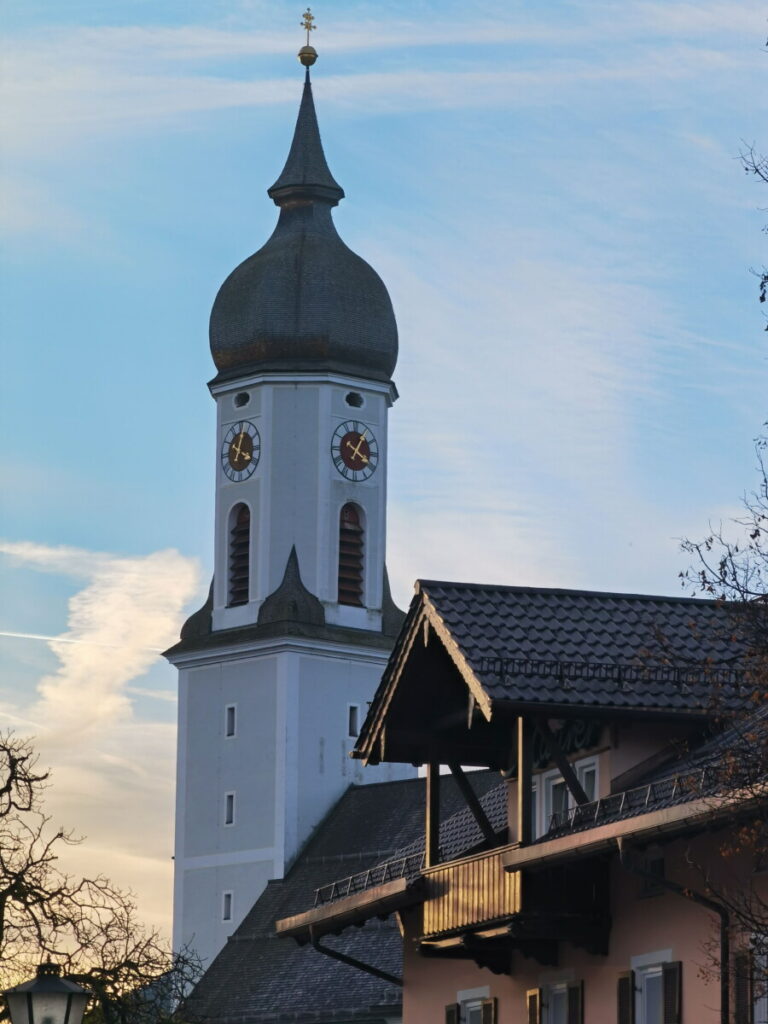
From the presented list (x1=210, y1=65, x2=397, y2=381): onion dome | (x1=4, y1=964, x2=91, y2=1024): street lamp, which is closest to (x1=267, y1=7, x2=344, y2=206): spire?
(x1=210, y1=65, x2=397, y2=381): onion dome

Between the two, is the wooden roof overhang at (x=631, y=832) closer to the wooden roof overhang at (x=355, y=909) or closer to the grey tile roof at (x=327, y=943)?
the wooden roof overhang at (x=355, y=909)

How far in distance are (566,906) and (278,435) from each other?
200 ft

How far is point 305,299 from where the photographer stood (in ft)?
299

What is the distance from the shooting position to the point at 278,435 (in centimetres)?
8906

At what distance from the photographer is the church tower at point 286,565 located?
8544 centimetres

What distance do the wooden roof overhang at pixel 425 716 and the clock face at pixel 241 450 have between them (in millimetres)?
56374

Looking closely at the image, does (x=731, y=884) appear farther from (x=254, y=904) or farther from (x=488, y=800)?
(x=254, y=904)

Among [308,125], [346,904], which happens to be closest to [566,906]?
[346,904]

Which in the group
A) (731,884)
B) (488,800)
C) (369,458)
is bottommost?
(731,884)

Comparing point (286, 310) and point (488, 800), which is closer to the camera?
point (488, 800)

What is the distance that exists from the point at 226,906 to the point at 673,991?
58440 millimetres

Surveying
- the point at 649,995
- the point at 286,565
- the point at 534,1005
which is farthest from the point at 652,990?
the point at 286,565

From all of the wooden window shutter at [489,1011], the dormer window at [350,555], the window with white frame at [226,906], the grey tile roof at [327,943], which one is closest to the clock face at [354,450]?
the dormer window at [350,555]

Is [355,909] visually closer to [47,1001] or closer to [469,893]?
[469,893]
